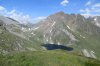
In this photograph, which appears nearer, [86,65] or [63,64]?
[63,64]

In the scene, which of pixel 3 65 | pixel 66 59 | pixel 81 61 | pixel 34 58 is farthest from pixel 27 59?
pixel 81 61

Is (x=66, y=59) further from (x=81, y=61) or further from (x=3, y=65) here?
(x=3, y=65)

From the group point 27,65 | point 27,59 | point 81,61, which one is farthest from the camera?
point 81,61

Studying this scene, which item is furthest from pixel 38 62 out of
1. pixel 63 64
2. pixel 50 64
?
pixel 63 64

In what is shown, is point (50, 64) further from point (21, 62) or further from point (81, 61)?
point (81, 61)

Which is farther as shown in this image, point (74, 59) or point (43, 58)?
point (74, 59)

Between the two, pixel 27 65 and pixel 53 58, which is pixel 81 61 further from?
pixel 27 65

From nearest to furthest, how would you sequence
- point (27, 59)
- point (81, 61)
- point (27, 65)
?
point (27, 65)
point (27, 59)
point (81, 61)
